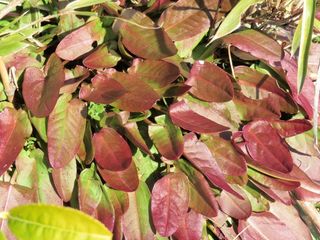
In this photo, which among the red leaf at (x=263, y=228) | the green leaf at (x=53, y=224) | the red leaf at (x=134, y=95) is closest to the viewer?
the green leaf at (x=53, y=224)

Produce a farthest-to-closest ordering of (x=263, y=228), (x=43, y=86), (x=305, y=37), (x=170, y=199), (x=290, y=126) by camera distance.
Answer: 1. (x=263, y=228)
2. (x=290, y=126)
3. (x=170, y=199)
4. (x=43, y=86)
5. (x=305, y=37)

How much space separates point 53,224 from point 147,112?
98cm

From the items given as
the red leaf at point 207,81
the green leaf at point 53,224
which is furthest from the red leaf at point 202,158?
the green leaf at point 53,224

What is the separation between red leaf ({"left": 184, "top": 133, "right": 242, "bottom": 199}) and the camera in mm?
1595

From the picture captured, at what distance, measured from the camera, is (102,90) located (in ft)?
4.99

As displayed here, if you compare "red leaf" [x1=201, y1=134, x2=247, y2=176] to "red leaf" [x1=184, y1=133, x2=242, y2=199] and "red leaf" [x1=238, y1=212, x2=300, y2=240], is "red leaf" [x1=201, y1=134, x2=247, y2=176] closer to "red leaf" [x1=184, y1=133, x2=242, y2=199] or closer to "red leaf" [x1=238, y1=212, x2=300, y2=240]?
"red leaf" [x1=184, y1=133, x2=242, y2=199]

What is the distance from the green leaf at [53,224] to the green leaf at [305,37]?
0.91 meters

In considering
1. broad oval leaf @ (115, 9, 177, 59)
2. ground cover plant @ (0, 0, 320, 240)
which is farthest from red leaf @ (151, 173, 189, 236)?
broad oval leaf @ (115, 9, 177, 59)

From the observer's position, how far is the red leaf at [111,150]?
1504mm

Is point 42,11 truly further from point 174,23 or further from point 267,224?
point 267,224

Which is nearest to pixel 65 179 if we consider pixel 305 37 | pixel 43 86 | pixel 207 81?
pixel 43 86

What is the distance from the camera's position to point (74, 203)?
1607 mm

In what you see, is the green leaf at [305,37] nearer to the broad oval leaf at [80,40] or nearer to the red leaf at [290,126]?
the red leaf at [290,126]

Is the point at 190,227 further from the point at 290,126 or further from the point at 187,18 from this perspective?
the point at 187,18
